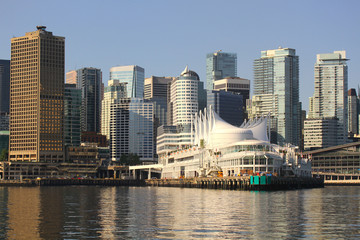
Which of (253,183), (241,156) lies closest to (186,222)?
(253,183)

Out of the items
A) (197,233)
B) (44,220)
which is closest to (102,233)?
(197,233)

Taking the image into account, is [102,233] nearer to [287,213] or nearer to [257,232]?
[257,232]

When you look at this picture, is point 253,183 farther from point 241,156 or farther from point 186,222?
point 186,222

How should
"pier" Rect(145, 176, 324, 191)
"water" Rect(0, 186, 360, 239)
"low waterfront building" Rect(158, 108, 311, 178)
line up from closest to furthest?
"water" Rect(0, 186, 360, 239) → "pier" Rect(145, 176, 324, 191) → "low waterfront building" Rect(158, 108, 311, 178)

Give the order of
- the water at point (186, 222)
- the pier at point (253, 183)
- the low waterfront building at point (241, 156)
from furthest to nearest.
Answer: the low waterfront building at point (241, 156) → the pier at point (253, 183) → the water at point (186, 222)

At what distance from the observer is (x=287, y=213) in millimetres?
74438

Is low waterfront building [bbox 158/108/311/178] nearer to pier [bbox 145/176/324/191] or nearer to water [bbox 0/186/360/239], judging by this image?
pier [bbox 145/176/324/191]

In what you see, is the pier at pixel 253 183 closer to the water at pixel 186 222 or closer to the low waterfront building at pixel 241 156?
the low waterfront building at pixel 241 156

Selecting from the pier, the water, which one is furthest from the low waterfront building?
the water

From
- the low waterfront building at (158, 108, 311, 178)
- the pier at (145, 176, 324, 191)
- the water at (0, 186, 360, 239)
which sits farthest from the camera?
the low waterfront building at (158, 108, 311, 178)

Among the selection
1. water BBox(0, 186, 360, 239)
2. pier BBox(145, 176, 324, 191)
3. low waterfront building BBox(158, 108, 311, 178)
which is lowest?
water BBox(0, 186, 360, 239)

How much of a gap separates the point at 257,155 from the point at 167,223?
99915mm

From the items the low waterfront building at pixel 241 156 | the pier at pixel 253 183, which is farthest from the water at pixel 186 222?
the low waterfront building at pixel 241 156

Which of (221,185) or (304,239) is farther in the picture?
(221,185)
